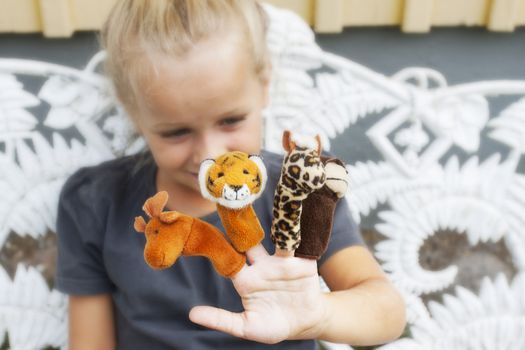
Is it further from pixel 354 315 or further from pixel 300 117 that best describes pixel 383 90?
pixel 354 315

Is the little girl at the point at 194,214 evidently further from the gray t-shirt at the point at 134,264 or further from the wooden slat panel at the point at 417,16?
the wooden slat panel at the point at 417,16

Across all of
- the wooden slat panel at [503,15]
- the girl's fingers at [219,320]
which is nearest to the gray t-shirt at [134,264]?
the girl's fingers at [219,320]

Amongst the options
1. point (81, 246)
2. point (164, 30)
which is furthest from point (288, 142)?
point (81, 246)

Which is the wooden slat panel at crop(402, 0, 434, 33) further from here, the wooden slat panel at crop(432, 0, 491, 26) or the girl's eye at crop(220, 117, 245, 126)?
the girl's eye at crop(220, 117, 245, 126)

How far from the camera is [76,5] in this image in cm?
183

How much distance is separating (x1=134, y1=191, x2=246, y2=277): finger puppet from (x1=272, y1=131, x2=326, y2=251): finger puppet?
0.07 m

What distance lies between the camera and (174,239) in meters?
0.69

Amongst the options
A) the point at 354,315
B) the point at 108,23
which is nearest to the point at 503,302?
the point at 354,315

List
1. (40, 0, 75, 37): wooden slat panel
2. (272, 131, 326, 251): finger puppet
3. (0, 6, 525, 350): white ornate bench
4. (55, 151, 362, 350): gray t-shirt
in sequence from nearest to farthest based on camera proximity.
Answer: (272, 131, 326, 251): finger puppet < (55, 151, 362, 350): gray t-shirt < (0, 6, 525, 350): white ornate bench < (40, 0, 75, 37): wooden slat panel

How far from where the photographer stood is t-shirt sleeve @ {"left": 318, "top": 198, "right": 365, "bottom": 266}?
115 centimetres

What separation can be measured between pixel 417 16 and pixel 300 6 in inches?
14.7

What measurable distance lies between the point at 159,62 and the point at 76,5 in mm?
1046

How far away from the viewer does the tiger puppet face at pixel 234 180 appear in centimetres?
64

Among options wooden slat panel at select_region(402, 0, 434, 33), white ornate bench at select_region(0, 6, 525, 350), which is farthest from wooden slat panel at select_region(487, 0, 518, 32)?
white ornate bench at select_region(0, 6, 525, 350)
